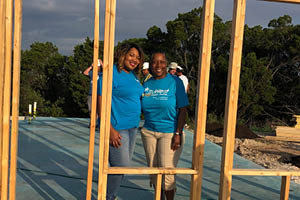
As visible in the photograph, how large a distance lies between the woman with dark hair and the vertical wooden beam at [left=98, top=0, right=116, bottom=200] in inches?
7.2

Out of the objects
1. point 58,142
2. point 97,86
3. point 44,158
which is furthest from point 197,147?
point 58,142

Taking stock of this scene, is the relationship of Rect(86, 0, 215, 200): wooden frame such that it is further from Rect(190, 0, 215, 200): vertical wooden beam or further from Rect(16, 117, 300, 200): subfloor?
Rect(16, 117, 300, 200): subfloor

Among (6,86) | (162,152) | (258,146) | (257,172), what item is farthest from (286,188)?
(258,146)

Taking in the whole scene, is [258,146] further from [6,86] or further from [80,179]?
[6,86]

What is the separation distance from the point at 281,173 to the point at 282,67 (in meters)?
16.8

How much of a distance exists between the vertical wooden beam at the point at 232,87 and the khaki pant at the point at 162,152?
495 mm

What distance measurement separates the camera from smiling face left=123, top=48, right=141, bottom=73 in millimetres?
2926

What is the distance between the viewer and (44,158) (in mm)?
5234

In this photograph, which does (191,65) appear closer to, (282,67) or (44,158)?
(282,67)

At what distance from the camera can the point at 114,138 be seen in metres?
2.79

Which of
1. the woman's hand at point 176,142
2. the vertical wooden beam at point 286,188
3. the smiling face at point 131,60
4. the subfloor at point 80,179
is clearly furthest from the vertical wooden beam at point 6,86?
the vertical wooden beam at point 286,188

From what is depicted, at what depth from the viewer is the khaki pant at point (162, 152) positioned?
305 cm

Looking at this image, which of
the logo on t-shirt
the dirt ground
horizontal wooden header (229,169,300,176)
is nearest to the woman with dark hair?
the logo on t-shirt

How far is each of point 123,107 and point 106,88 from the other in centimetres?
37
